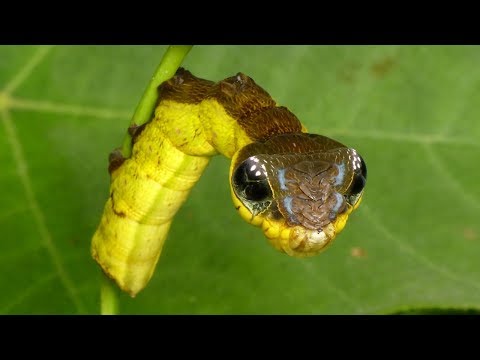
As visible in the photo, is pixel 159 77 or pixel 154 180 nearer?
pixel 159 77

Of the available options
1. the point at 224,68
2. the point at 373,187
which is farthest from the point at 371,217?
the point at 224,68

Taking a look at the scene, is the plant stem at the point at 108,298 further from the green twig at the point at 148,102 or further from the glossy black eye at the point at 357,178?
the glossy black eye at the point at 357,178

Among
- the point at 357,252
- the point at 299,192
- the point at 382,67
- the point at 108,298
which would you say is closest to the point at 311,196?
the point at 299,192

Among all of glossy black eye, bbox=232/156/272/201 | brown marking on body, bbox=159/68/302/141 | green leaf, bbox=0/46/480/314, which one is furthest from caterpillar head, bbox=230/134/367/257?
green leaf, bbox=0/46/480/314

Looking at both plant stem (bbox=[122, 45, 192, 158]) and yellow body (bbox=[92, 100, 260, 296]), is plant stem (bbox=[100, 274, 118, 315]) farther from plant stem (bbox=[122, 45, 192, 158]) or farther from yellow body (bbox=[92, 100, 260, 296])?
plant stem (bbox=[122, 45, 192, 158])

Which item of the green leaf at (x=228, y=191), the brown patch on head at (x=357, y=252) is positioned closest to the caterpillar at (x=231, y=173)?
the green leaf at (x=228, y=191)

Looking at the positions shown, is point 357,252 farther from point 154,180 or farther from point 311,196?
point 311,196
